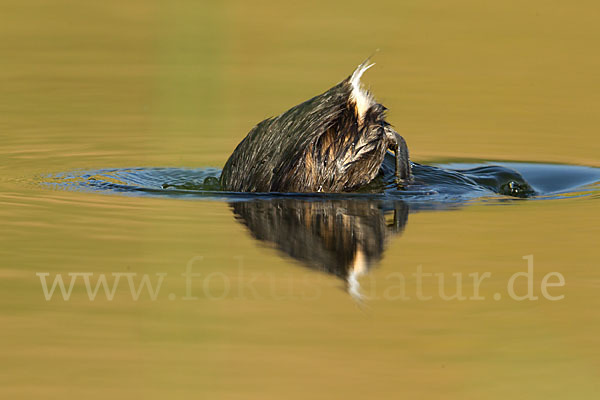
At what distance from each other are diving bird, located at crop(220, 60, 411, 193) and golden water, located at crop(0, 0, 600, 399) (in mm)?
541

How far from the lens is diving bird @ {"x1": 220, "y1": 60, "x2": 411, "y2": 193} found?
7.67m

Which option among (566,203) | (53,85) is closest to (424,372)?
(566,203)

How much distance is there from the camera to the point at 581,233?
6938 mm

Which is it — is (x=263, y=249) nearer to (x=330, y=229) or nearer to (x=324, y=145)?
(x=330, y=229)

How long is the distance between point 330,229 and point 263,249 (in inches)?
25.9

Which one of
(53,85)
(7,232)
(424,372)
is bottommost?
(424,372)

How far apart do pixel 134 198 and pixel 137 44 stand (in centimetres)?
955

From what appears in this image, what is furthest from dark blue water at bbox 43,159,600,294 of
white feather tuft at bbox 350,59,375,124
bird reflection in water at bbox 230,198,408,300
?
white feather tuft at bbox 350,59,375,124

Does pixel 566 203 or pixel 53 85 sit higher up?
pixel 53 85

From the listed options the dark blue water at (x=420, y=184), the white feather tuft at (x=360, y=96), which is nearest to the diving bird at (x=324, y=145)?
the white feather tuft at (x=360, y=96)

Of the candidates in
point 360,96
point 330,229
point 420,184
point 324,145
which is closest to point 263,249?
point 330,229

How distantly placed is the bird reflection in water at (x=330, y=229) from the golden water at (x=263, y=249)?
0.11m

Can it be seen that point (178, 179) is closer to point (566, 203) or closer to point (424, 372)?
point (566, 203)

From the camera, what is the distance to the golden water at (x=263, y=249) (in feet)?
14.8
